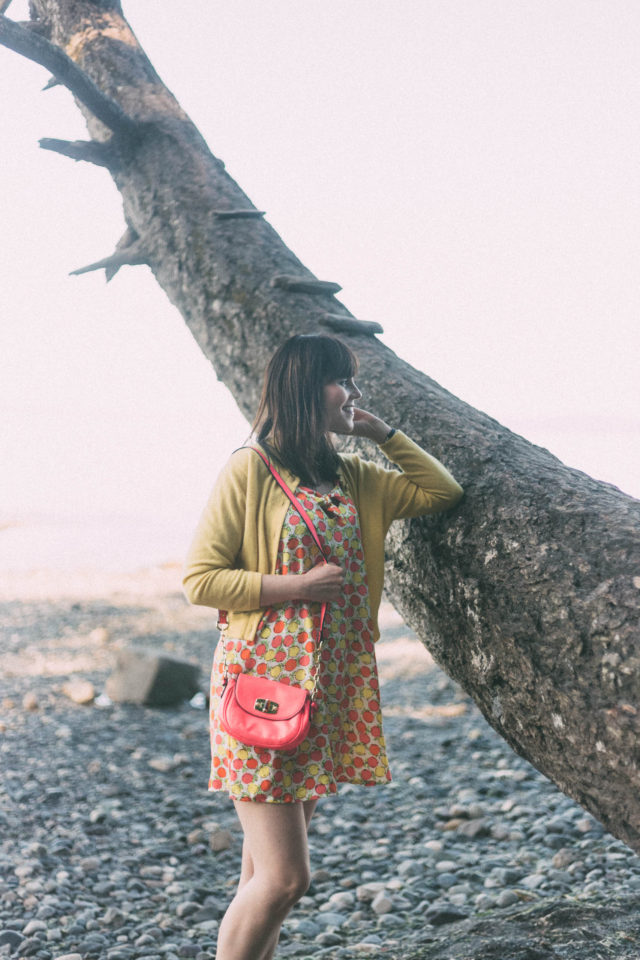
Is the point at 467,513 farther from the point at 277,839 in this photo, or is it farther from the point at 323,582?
the point at 277,839

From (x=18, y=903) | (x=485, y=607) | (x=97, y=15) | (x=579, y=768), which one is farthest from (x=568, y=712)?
(x=97, y=15)

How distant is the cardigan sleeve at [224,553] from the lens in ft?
7.16

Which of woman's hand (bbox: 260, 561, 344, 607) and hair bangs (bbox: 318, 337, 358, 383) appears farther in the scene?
hair bangs (bbox: 318, 337, 358, 383)

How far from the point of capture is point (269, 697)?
7.17ft

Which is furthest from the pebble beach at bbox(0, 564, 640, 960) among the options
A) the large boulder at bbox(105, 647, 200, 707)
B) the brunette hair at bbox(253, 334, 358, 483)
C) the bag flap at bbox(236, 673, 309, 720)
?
the brunette hair at bbox(253, 334, 358, 483)

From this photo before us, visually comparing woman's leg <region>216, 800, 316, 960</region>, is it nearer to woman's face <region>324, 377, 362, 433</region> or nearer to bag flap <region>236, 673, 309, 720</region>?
bag flap <region>236, 673, 309, 720</region>

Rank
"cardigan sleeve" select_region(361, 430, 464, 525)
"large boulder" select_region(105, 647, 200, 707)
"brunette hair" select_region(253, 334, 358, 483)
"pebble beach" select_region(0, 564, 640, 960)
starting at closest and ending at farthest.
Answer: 1. "brunette hair" select_region(253, 334, 358, 483)
2. "cardigan sleeve" select_region(361, 430, 464, 525)
3. "pebble beach" select_region(0, 564, 640, 960)
4. "large boulder" select_region(105, 647, 200, 707)

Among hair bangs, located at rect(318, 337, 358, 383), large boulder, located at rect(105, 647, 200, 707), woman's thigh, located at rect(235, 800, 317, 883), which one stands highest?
hair bangs, located at rect(318, 337, 358, 383)

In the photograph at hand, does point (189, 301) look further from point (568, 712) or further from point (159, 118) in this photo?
point (568, 712)

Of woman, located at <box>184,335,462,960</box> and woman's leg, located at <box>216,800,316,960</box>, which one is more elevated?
woman, located at <box>184,335,462,960</box>

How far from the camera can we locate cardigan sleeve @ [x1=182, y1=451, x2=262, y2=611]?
2.18 meters

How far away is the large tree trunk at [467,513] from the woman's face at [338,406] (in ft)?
1.64

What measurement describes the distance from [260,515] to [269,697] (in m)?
0.50

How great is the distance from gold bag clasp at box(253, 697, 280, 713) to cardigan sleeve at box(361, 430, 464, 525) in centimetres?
69
